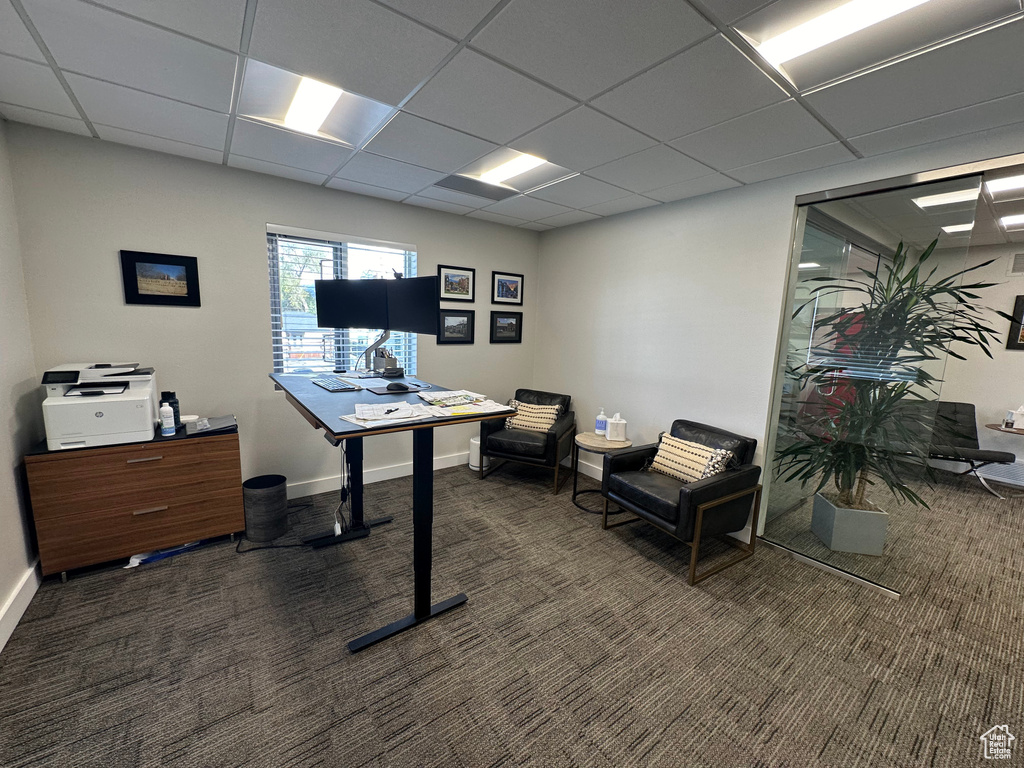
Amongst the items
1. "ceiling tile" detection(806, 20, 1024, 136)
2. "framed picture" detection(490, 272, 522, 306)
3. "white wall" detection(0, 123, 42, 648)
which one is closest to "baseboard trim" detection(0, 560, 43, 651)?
"white wall" detection(0, 123, 42, 648)

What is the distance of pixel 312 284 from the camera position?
3459 millimetres

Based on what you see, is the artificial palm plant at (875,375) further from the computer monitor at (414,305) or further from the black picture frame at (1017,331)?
the black picture frame at (1017,331)

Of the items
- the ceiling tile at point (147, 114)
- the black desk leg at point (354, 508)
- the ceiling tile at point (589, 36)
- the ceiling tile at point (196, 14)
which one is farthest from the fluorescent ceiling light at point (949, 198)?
the ceiling tile at point (147, 114)

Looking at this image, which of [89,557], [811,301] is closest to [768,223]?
[811,301]

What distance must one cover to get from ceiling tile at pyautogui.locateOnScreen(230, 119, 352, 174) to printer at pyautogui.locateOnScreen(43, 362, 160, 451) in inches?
59.7

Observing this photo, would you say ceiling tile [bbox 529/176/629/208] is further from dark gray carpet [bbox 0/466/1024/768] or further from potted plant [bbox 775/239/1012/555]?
dark gray carpet [bbox 0/466/1024/768]

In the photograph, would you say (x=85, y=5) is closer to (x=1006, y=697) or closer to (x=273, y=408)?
(x=273, y=408)

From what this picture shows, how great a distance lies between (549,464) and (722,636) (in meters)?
1.94

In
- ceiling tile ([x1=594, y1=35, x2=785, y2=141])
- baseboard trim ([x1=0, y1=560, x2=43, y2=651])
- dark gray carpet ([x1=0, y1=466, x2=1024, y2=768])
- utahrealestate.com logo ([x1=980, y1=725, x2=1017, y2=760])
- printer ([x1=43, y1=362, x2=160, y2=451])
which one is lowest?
dark gray carpet ([x1=0, y1=466, x2=1024, y2=768])

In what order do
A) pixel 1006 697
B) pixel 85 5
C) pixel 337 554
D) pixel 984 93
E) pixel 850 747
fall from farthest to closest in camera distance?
pixel 337 554 → pixel 1006 697 → pixel 984 93 → pixel 850 747 → pixel 85 5

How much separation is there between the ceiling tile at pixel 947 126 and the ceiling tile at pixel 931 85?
0.07m

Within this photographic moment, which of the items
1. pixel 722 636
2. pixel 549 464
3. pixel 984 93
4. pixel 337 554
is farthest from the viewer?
pixel 549 464

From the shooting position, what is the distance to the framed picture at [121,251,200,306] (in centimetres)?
268

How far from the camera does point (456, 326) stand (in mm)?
4215
